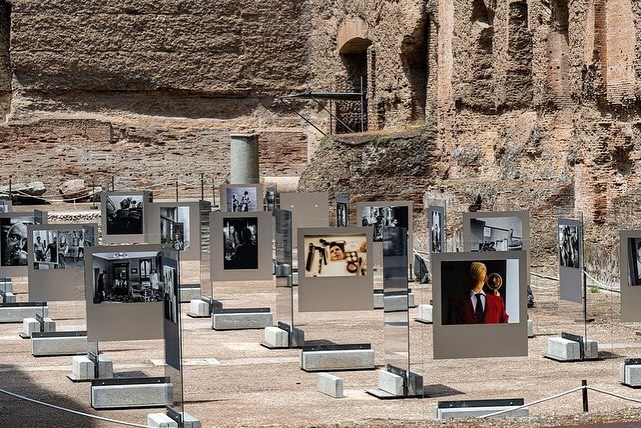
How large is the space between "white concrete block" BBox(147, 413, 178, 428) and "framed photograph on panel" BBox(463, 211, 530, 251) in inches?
223

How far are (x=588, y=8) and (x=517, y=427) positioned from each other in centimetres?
1198

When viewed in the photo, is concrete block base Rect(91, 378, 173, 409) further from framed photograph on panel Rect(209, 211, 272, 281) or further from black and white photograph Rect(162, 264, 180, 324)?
framed photograph on panel Rect(209, 211, 272, 281)

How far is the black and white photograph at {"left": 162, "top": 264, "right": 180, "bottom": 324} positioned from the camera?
9.44 metres

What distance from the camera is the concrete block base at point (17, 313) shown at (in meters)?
15.8

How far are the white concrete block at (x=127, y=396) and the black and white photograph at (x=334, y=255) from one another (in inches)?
116


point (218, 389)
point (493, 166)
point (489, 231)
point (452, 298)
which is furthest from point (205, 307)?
point (493, 166)

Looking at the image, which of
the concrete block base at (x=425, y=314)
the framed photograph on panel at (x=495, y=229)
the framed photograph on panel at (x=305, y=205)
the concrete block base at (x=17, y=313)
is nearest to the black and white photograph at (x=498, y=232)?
the framed photograph on panel at (x=495, y=229)

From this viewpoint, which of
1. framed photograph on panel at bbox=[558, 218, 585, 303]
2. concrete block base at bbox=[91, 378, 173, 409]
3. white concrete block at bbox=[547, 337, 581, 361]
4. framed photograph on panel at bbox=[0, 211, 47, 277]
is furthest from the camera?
framed photograph on panel at bbox=[0, 211, 47, 277]

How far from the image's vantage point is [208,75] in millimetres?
34281

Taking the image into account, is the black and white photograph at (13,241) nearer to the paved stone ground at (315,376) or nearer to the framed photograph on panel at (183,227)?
the paved stone ground at (315,376)

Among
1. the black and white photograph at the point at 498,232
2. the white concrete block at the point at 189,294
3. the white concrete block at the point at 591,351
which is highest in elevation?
the black and white photograph at the point at 498,232

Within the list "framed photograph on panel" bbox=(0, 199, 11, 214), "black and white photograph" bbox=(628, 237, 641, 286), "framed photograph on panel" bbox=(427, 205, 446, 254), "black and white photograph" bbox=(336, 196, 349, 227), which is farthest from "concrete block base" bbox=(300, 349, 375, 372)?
"framed photograph on panel" bbox=(0, 199, 11, 214)

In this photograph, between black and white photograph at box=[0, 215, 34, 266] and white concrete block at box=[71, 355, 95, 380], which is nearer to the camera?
white concrete block at box=[71, 355, 95, 380]

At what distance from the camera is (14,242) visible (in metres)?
16.3
